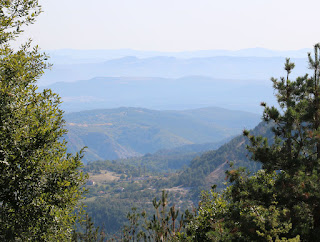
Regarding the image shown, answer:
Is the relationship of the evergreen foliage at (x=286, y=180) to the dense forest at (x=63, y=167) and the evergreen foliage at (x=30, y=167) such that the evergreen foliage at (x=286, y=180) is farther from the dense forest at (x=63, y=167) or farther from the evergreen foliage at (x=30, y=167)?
the evergreen foliage at (x=30, y=167)

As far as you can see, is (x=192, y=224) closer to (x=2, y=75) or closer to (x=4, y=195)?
(x=4, y=195)

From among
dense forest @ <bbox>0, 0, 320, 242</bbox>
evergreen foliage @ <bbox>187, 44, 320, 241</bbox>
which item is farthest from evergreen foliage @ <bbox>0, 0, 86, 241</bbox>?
evergreen foliage @ <bbox>187, 44, 320, 241</bbox>

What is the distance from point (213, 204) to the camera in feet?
68.5

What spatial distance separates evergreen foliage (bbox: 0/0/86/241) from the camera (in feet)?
45.2

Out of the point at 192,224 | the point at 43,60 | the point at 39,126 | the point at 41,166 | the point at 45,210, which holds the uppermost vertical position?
the point at 43,60

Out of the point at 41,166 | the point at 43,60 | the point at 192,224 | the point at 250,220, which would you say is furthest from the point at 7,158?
the point at 192,224

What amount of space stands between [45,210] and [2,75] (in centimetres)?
600

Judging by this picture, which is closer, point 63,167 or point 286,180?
point 286,180

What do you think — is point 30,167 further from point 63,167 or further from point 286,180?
point 286,180

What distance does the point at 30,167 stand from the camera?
14.1m

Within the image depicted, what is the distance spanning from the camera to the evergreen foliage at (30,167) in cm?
1378

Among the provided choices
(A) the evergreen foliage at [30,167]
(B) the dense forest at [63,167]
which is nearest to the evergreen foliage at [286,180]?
(B) the dense forest at [63,167]

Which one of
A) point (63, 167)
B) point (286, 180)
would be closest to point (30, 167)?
point (63, 167)

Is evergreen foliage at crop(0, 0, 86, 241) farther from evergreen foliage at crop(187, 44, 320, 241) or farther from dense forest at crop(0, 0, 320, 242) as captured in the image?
evergreen foliage at crop(187, 44, 320, 241)
